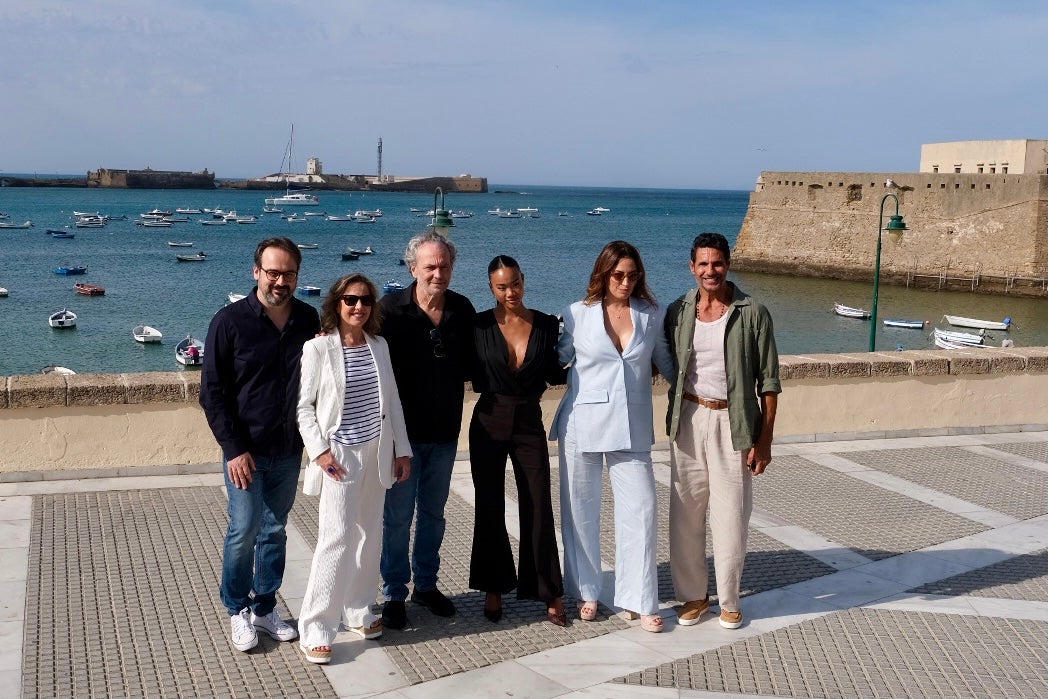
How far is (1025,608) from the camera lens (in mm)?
5438

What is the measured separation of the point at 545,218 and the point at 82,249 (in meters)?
80.4

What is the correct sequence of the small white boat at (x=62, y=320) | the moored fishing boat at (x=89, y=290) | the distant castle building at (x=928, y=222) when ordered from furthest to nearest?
the moored fishing boat at (x=89, y=290) → the distant castle building at (x=928, y=222) → the small white boat at (x=62, y=320)

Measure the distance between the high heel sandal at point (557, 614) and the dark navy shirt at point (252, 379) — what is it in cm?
146

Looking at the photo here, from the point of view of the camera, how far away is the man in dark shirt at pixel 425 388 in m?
4.95

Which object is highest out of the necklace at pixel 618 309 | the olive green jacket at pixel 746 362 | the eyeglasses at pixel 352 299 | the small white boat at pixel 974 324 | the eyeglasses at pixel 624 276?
the eyeglasses at pixel 624 276

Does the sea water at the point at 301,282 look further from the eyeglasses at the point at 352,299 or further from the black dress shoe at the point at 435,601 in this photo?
the eyeglasses at the point at 352,299

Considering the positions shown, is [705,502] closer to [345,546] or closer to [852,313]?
[345,546]

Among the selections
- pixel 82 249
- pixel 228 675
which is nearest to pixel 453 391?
pixel 228 675

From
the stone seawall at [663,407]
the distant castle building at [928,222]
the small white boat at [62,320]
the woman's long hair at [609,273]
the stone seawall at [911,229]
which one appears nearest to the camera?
the woman's long hair at [609,273]

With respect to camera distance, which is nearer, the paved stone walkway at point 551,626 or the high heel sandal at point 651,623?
the paved stone walkway at point 551,626

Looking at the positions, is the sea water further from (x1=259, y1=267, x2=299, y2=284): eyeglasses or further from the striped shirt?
(x1=259, y1=267, x2=299, y2=284): eyeglasses

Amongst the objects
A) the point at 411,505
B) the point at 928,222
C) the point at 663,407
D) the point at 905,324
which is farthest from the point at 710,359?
the point at 928,222

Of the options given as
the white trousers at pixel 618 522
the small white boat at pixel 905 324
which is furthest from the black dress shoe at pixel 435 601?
the small white boat at pixel 905 324

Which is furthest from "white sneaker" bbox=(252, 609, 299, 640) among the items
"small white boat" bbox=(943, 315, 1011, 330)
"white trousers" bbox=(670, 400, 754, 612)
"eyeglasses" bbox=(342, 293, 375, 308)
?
"small white boat" bbox=(943, 315, 1011, 330)
